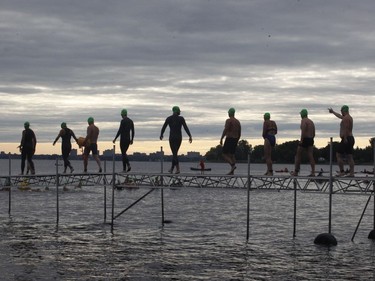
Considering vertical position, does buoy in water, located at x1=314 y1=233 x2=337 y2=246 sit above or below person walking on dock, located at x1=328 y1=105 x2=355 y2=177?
below

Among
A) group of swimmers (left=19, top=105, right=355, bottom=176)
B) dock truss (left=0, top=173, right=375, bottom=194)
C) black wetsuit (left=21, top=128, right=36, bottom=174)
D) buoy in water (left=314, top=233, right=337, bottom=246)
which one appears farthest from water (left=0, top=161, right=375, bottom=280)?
black wetsuit (left=21, top=128, right=36, bottom=174)

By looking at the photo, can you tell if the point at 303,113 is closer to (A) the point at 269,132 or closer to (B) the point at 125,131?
(A) the point at 269,132

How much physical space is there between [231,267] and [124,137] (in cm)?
815

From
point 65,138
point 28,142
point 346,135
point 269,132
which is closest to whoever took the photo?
point 346,135

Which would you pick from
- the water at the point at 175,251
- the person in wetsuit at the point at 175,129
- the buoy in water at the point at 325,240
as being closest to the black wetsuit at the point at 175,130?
the person in wetsuit at the point at 175,129

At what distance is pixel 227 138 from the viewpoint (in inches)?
1218

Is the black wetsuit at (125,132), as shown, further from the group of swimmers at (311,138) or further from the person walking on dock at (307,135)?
the person walking on dock at (307,135)

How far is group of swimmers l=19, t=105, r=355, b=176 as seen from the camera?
29.1 meters

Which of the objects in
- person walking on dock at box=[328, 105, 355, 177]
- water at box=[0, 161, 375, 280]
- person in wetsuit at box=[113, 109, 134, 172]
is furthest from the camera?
person in wetsuit at box=[113, 109, 134, 172]

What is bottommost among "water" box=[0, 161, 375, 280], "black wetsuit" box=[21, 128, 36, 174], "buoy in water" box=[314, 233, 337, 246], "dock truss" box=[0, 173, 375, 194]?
"water" box=[0, 161, 375, 280]

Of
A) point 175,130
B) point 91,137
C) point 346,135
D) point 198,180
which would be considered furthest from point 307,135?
point 91,137

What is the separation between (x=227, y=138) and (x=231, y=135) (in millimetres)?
242

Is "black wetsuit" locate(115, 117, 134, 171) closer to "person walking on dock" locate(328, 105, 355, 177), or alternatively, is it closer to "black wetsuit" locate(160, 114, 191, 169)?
"black wetsuit" locate(160, 114, 191, 169)

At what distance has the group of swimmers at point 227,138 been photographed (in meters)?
29.1
